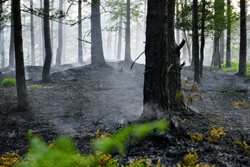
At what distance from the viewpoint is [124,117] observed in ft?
30.1

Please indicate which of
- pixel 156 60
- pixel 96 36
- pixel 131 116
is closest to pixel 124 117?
pixel 131 116

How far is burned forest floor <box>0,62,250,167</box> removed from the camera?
6.01 m

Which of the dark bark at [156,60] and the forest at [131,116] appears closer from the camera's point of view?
the forest at [131,116]

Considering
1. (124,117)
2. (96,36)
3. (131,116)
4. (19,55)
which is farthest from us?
(96,36)

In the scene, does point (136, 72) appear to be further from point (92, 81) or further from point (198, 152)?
point (198, 152)

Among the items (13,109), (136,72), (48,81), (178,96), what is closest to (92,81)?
(48,81)

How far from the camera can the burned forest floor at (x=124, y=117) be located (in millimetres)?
6008

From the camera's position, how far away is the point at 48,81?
680 inches

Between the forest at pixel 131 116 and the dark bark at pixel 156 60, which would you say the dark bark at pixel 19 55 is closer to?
the forest at pixel 131 116

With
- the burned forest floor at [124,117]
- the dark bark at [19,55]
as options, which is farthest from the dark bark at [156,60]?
the dark bark at [19,55]

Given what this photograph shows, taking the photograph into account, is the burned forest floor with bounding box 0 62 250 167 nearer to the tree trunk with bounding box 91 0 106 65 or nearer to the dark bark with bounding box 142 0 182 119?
the dark bark with bounding box 142 0 182 119

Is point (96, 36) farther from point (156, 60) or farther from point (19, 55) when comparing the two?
point (156, 60)

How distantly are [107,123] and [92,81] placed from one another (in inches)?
360

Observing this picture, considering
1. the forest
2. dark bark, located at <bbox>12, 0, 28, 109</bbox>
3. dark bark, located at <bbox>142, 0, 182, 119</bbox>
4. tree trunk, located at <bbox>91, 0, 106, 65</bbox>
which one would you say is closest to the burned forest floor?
the forest
